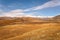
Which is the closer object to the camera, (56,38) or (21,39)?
(56,38)

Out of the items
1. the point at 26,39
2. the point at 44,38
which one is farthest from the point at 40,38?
the point at 26,39

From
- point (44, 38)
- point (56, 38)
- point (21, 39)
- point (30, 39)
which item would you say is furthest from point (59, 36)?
point (21, 39)

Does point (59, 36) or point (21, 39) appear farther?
point (21, 39)

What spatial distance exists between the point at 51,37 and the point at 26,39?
18.5 ft

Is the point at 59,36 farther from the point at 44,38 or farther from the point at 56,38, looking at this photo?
the point at 44,38

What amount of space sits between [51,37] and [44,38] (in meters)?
1.53

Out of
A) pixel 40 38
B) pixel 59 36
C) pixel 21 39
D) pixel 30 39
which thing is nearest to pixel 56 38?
Answer: pixel 59 36

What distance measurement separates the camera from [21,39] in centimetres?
3186

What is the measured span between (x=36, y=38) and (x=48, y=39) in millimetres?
3117

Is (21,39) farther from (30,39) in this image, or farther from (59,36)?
(59,36)

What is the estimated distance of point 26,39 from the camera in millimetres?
30875

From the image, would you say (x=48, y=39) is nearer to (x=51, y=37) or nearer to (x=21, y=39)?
(x=51, y=37)

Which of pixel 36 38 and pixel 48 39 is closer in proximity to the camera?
pixel 48 39

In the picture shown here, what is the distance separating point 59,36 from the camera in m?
29.4
